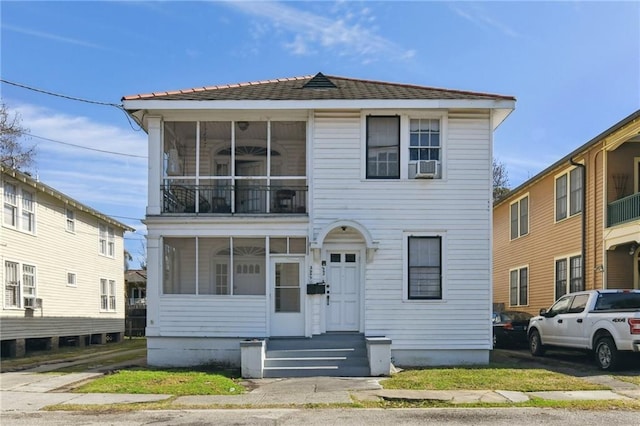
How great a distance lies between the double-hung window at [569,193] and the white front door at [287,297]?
985 centimetres

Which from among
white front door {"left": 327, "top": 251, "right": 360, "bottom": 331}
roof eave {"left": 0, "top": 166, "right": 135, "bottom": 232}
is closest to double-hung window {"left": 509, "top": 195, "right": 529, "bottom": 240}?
white front door {"left": 327, "top": 251, "right": 360, "bottom": 331}

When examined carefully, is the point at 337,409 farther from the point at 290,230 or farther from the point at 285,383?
the point at 290,230

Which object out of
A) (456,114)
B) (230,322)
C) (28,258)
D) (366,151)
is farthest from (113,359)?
(456,114)

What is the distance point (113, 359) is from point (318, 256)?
7.04m

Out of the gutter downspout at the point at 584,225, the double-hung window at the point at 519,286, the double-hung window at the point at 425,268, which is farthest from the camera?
the double-hung window at the point at 519,286

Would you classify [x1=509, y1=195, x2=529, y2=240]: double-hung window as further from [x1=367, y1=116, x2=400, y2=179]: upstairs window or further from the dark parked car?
[x1=367, y1=116, x2=400, y2=179]: upstairs window

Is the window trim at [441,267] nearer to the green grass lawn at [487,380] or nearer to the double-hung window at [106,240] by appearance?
the green grass lawn at [487,380]

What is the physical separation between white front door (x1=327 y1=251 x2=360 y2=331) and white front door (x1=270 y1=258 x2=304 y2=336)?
71 cm

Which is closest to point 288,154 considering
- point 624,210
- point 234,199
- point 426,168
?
point 234,199

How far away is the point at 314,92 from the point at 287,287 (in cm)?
494

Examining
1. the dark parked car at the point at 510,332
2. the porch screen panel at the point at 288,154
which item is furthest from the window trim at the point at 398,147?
the dark parked car at the point at 510,332

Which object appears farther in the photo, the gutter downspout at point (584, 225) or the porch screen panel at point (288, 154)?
the gutter downspout at point (584, 225)

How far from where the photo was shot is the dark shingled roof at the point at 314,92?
47.0 feet

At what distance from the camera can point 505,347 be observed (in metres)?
18.7
